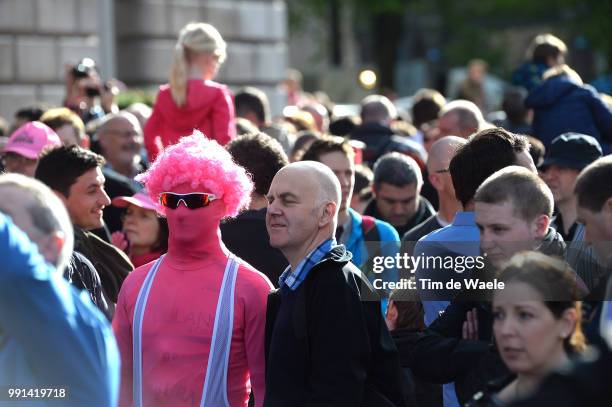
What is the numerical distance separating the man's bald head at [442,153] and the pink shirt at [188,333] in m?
2.13

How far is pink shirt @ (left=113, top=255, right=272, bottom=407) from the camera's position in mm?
4957

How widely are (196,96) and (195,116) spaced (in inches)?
6.1

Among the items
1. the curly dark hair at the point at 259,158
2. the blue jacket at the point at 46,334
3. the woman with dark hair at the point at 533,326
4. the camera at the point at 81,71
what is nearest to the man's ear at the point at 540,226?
the woman with dark hair at the point at 533,326

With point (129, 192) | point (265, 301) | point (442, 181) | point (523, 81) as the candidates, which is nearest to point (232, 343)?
point (265, 301)

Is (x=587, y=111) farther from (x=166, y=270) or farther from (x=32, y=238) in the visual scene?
(x=32, y=238)

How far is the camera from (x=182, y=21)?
713 inches

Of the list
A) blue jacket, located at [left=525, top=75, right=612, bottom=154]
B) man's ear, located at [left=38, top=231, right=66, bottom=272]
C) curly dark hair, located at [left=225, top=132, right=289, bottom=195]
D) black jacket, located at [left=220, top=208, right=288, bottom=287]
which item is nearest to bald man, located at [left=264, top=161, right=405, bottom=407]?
black jacket, located at [left=220, top=208, right=288, bottom=287]

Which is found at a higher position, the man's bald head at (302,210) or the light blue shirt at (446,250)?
the man's bald head at (302,210)

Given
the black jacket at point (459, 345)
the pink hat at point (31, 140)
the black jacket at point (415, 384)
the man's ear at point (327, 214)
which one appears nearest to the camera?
the black jacket at point (459, 345)

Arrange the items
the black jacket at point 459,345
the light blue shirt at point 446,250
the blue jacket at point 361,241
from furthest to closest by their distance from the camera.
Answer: the blue jacket at point 361,241 < the light blue shirt at point 446,250 < the black jacket at point 459,345

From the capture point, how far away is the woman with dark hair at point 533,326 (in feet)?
12.6

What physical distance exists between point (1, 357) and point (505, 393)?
1.46 metres

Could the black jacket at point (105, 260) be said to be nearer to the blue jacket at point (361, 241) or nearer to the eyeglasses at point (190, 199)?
the eyeglasses at point (190, 199)

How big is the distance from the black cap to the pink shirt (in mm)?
2752
